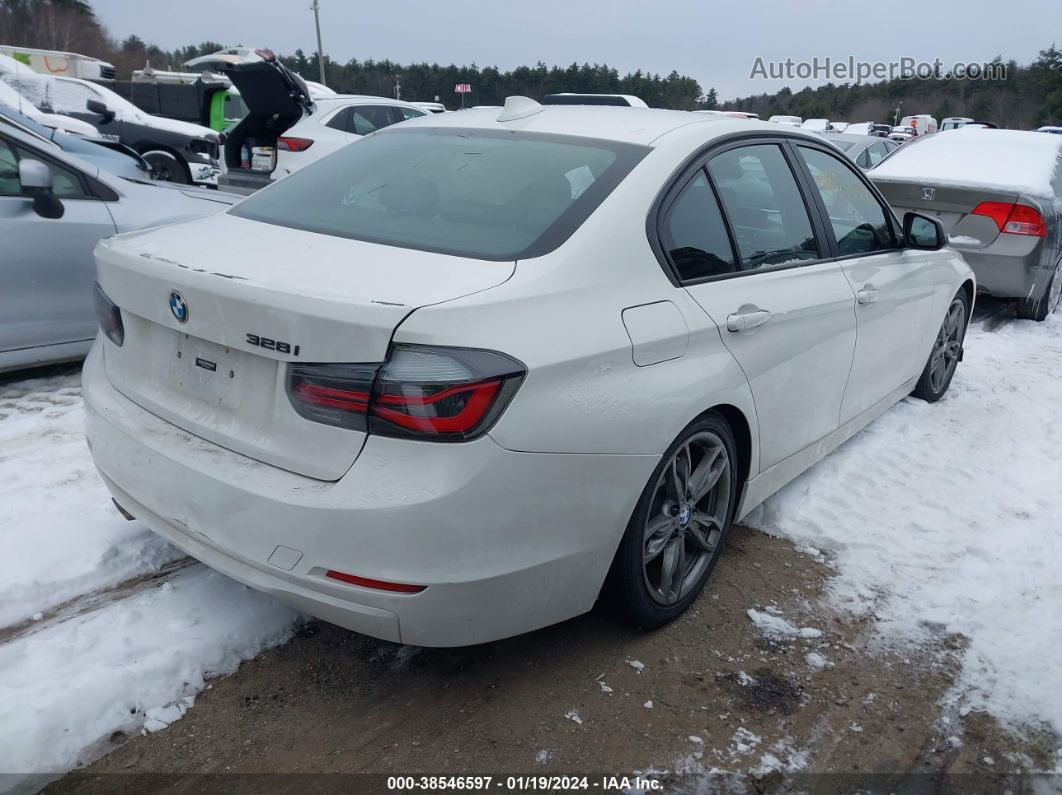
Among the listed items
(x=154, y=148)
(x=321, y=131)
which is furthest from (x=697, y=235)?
(x=154, y=148)

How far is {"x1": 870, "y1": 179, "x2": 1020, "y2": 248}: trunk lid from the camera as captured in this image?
276 inches

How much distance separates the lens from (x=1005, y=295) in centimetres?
721

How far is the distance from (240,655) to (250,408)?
34.6 inches

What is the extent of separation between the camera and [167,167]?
13.5m

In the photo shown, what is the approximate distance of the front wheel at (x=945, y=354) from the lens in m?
5.21

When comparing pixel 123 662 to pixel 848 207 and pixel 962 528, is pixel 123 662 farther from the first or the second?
pixel 848 207

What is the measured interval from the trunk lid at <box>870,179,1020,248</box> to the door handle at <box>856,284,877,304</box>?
11.5 feet

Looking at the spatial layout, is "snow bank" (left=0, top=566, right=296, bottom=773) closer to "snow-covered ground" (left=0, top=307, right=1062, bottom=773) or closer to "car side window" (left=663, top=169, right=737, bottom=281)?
"snow-covered ground" (left=0, top=307, right=1062, bottom=773)

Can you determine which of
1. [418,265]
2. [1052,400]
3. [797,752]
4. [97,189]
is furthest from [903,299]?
[97,189]

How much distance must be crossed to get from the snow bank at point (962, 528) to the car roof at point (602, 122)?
1701 millimetres

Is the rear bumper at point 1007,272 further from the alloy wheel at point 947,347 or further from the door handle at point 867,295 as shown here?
the door handle at point 867,295

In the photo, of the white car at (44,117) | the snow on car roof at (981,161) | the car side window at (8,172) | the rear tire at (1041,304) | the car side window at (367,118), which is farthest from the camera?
the white car at (44,117)

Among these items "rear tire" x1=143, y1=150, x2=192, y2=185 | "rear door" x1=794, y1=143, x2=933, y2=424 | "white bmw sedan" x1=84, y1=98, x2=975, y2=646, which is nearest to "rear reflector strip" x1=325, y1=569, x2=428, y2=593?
"white bmw sedan" x1=84, y1=98, x2=975, y2=646

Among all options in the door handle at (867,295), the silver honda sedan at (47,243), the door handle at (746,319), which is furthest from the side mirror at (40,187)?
the door handle at (867,295)
